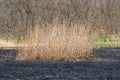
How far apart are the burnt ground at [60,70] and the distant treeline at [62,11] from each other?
21.6m

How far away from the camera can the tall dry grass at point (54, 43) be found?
16875mm

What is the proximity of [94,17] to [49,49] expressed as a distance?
23.4 meters

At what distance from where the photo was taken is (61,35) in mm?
17016

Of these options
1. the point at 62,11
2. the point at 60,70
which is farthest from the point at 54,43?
the point at 62,11

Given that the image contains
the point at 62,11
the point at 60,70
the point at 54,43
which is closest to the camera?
the point at 60,70

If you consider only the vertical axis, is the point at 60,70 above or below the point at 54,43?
below

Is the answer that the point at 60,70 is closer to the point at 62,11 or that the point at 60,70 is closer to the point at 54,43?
the point at 54,43

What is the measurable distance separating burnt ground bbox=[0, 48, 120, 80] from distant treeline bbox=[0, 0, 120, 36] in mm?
21620

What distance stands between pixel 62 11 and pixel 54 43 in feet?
77.0

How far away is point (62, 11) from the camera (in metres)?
40.2

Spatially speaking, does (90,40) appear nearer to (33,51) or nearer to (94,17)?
(33,51)

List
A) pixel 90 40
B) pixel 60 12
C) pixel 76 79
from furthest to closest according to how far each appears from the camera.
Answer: pixel 60 12 → pixel 90 40 → pixel 76 79

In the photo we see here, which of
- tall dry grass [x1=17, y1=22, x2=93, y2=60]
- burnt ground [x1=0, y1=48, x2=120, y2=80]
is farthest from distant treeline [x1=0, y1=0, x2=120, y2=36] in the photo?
burnt ground [x1=0, y1=48, x2=120, y2=80]

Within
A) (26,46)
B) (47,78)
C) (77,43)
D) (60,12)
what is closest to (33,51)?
(26,46)
